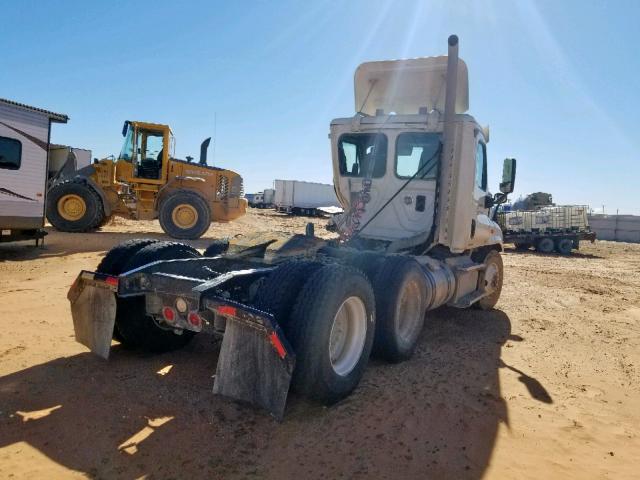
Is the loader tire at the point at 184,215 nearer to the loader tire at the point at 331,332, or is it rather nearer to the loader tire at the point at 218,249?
the loader tire at the point at 218,249

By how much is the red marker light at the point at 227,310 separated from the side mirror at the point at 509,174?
576 cm

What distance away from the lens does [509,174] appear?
291 inches

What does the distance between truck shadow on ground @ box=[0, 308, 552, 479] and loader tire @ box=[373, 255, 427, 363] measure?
24cm

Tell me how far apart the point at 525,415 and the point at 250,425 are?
2.30 m

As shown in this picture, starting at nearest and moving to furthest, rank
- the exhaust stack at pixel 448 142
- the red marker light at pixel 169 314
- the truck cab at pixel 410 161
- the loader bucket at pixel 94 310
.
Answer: the red marker light at pixel 169 314, the loader bucket at pixel 94 310, the exhaust stack at pixel 448 142, the truck cab at pixel 410 161

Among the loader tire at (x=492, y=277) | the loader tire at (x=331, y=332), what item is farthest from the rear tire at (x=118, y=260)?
the loader tire at (x=492, y=277)

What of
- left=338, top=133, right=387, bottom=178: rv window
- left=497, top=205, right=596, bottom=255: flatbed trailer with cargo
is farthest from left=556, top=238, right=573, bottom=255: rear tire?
left=338, top=133, right=387, bottom=178: rv window

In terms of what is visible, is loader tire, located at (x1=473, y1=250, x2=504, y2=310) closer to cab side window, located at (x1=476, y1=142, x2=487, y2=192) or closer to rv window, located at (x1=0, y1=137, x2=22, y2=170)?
cab side window, located at (x1=476, y1=142, x2=487, y2=192)

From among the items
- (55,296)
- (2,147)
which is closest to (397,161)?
(55,296)

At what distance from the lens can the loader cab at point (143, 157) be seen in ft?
49.8

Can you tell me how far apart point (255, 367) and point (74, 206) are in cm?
1372

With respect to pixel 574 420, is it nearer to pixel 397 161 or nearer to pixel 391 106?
pixel 397 161

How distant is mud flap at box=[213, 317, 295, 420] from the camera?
3.04m

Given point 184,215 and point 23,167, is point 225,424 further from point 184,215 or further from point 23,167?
point 184,215
